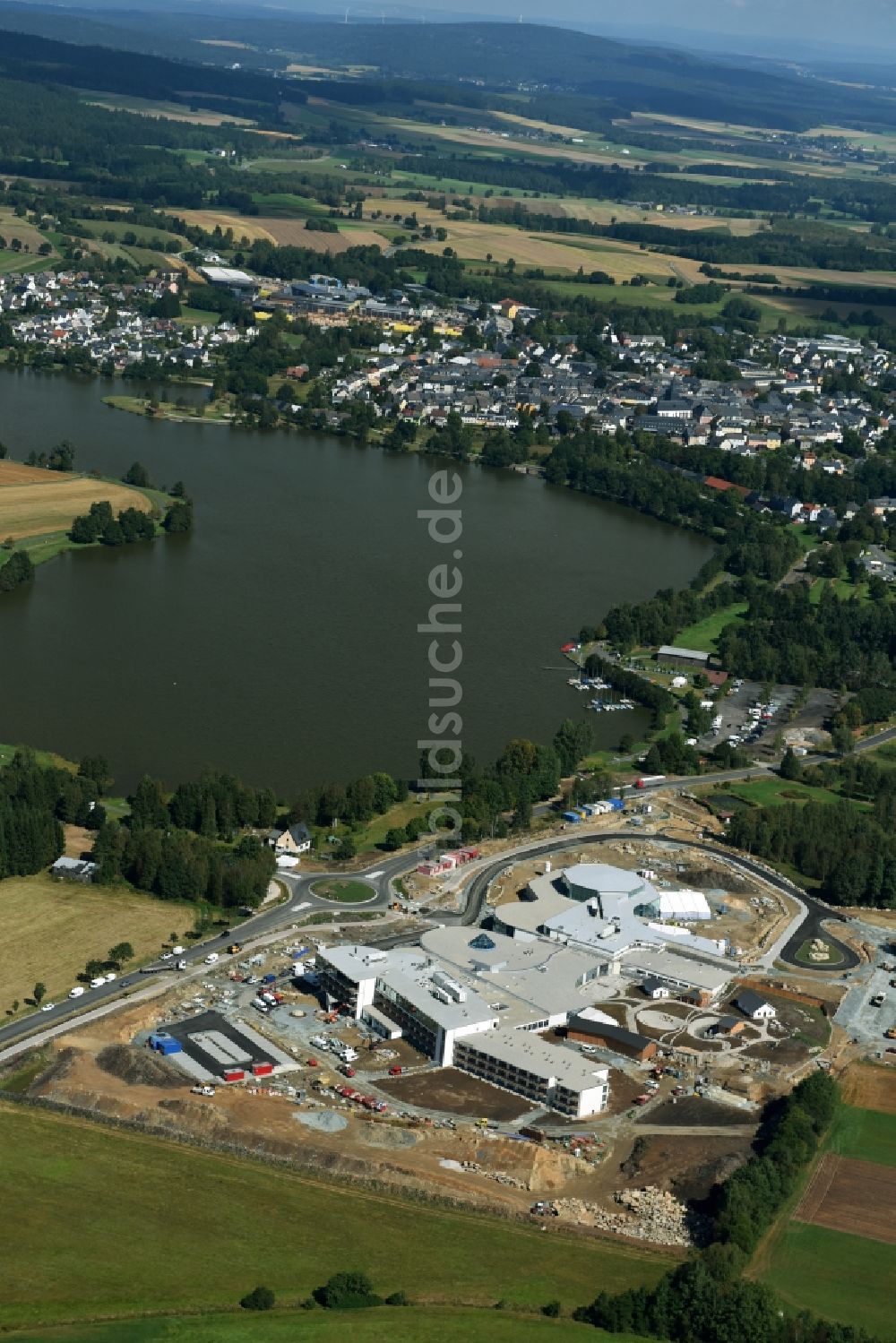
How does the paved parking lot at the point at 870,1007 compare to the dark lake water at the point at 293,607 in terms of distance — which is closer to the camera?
→ the paved parking lot at the point at 870,1007

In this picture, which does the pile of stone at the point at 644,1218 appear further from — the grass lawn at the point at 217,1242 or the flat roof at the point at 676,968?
the flat roof at the point at 676,968

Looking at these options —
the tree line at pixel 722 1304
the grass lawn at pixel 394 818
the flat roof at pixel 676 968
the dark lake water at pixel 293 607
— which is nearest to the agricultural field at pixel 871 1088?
the flat roof at pixel 676 968

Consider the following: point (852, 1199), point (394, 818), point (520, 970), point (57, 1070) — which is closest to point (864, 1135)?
point (852, 1199)

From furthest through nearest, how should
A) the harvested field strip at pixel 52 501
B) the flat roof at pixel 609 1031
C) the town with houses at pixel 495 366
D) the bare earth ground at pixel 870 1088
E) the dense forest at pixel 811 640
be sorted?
the town with houses at pixel 495 366
the harvested field strip at pixel 52 501
the dense forest at pixel 811 640
the flat roof at pixel 609 1031
the bare earth ground at pixel 870 1088

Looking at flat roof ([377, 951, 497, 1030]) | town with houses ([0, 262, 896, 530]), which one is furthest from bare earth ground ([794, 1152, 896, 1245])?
town with houses ([0, 262, 896, 530])

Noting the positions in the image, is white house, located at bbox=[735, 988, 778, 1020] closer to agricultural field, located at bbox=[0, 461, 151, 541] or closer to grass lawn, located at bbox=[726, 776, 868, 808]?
grass lawn, located at bbox=[726, 776, 868, 808]

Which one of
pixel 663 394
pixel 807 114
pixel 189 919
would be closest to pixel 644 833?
pixel 189 919

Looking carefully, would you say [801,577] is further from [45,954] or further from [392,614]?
[45,954]
